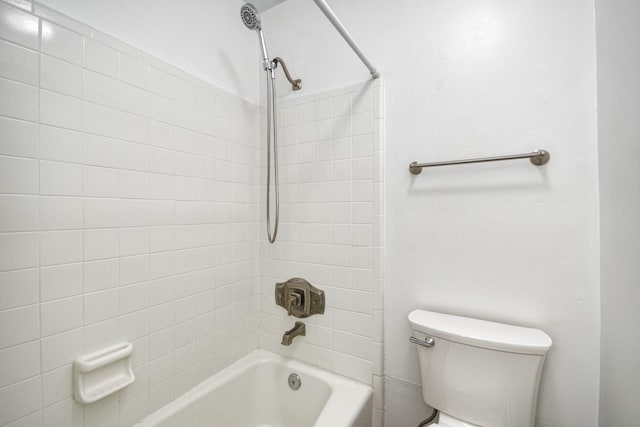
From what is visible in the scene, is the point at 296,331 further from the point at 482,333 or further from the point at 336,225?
the point at 482,333

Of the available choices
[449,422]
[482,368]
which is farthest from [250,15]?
[449,422]

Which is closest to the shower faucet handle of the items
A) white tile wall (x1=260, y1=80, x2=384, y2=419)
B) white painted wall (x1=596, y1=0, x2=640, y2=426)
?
white tile wall (x1=260, y1=80, x2=384, y2=419)

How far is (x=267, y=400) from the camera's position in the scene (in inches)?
58.4

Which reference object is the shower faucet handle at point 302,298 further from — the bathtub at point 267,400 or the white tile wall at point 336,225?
the bathtub at point 267,400

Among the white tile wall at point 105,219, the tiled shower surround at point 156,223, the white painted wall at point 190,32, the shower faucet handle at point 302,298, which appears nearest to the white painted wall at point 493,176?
the tiled shower surround at point 156,223

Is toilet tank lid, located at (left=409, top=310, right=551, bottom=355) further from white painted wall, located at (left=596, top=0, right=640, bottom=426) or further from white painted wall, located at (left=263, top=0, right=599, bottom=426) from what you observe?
white painted wall, located at (left=596, top=0, right=640, bottom=426)

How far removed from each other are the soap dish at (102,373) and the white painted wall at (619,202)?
152 centimetres

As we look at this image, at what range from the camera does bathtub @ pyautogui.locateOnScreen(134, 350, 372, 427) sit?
116 centimetres

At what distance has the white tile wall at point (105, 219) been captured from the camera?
792 millimetres

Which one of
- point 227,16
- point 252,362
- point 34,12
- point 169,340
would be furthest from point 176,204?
point 227,16

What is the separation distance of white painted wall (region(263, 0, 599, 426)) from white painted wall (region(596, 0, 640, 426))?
1.8 inches

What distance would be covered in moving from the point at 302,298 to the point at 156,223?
2.56 ft

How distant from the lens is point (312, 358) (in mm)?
A: 1465

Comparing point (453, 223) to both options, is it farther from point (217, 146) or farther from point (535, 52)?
point (217, 146)
